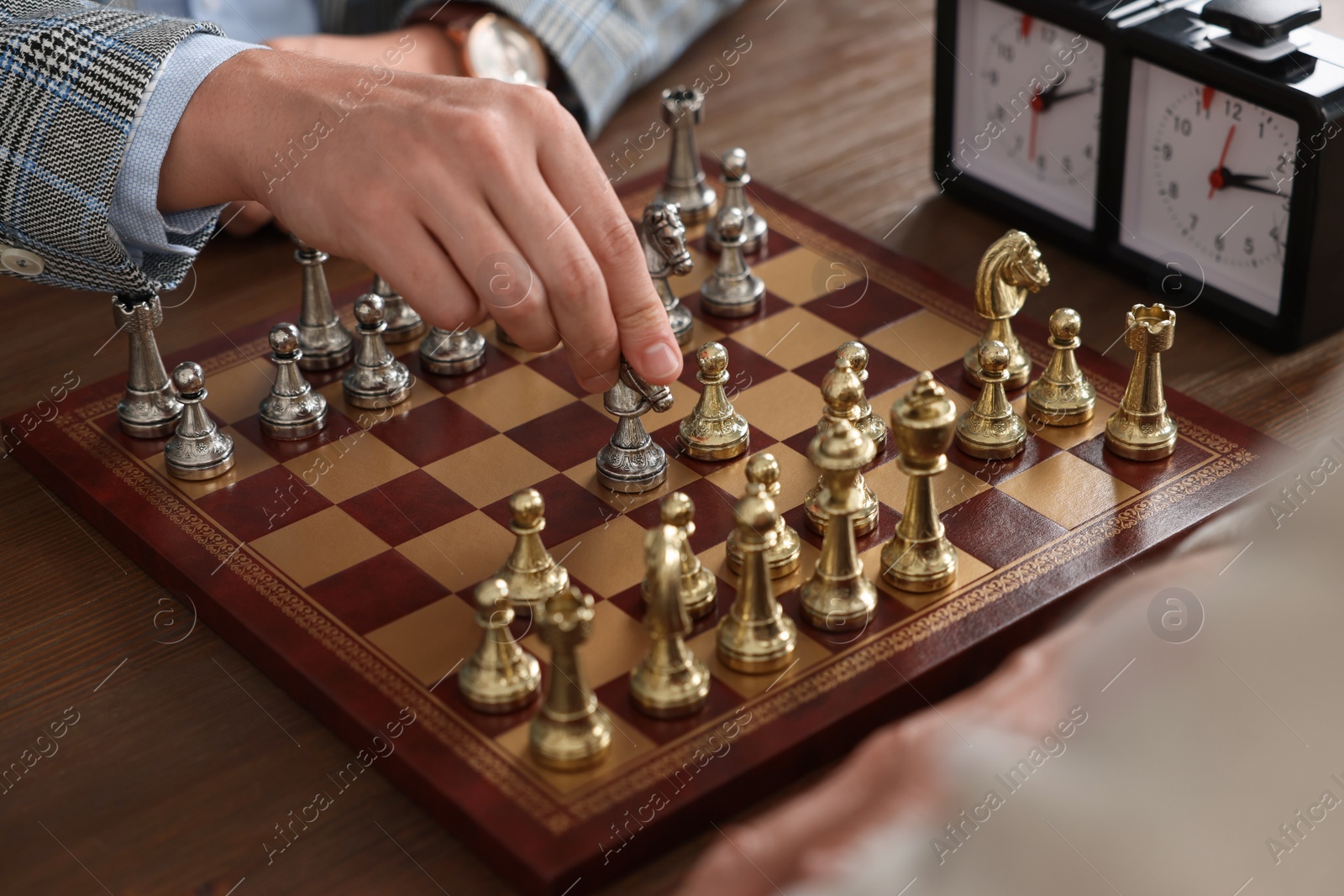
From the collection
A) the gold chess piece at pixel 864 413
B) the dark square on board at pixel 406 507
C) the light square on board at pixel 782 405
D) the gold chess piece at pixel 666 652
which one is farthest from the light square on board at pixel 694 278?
the gold chess piece at pixel 666 652

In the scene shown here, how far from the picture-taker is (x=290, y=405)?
Result: 1570 millimetres

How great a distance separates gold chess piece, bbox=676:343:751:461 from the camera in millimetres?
1499

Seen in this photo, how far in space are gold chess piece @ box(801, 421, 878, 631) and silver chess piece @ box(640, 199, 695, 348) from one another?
361 mm

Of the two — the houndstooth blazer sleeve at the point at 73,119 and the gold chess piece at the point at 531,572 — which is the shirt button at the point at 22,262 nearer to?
the houndstooth blazer sleeve at the point at 73,119

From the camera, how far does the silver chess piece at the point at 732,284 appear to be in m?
1.77

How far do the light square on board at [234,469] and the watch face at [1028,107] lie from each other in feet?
3.38

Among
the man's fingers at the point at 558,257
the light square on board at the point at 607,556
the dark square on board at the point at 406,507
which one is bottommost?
the light square on board at the point at 607,556

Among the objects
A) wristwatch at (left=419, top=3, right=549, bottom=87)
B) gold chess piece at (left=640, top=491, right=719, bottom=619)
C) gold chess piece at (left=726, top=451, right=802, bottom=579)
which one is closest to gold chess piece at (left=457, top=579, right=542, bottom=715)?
gold chess piece at (left=640, top=491, right=719, bottom=619)

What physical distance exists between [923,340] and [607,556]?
21.0 inches

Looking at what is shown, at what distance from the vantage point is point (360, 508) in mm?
1450

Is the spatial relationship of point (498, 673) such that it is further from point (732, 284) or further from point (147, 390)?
point (732, 284)

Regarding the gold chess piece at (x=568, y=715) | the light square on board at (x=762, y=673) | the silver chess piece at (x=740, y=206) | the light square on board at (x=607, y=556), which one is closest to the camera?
the gold chess piece at (x=568, y=715)

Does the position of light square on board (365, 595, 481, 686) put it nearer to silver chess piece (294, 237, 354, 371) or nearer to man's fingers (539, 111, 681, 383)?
man's fingers (539, 111, 681, 383)

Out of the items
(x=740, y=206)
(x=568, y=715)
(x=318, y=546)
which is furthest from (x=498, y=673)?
(x=740, y=206)
